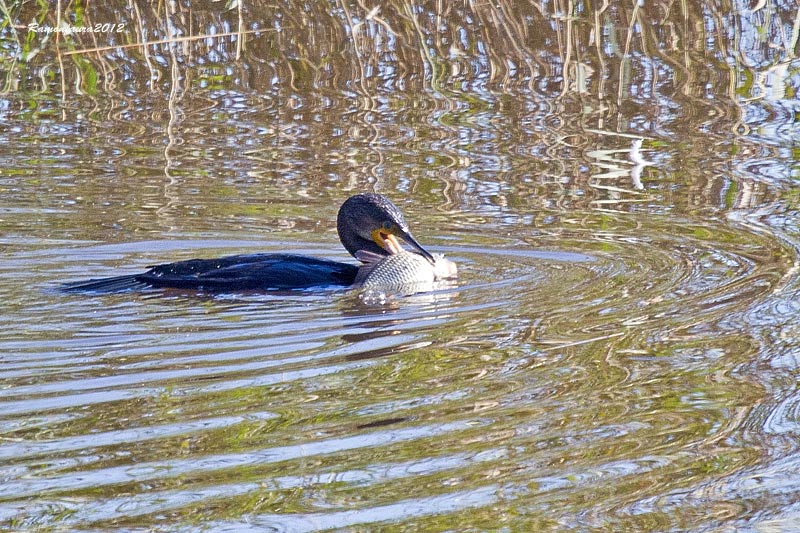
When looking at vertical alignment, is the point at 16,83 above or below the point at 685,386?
above

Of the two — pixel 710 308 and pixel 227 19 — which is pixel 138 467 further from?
pixel 227 19

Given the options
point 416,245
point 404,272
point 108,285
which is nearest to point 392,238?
point 416,245

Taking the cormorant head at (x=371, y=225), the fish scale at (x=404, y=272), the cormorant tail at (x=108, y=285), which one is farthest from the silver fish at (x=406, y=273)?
the cormorant tail at (x=108, y=285)

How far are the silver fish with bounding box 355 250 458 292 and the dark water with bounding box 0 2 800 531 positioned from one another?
112 mm

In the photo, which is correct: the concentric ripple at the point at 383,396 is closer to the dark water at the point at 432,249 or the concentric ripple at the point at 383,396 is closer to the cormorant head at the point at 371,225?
the dark water at the point at 432,249

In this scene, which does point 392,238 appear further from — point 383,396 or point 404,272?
point 383,396

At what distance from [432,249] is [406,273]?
0.73 meters

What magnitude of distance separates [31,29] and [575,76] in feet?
15.5

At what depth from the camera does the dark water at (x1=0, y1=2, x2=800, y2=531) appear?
11.6ft

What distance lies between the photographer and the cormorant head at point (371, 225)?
22.1 ft

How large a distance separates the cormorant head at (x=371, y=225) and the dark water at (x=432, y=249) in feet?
1.10

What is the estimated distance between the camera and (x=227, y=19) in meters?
12.6

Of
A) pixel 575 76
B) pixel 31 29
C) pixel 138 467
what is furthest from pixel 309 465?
pixel 31 29

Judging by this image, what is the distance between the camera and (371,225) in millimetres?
6766
